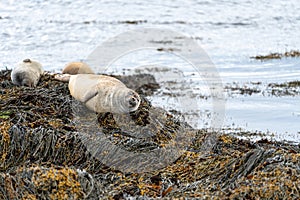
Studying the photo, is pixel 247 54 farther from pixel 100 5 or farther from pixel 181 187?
pixel 181 187

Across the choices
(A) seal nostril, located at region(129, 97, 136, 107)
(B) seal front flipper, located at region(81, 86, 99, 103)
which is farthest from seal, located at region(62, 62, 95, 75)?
(A) seal nostril, located at region(129, 97, 136, 107)

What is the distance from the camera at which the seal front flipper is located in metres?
7.63

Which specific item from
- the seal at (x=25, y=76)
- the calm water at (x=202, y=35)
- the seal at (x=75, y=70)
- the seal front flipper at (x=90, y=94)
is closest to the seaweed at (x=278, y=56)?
the calm water at (x=202, y=35)

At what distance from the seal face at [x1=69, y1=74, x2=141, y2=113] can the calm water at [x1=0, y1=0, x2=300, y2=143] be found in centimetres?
258

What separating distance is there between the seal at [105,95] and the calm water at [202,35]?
2573mm

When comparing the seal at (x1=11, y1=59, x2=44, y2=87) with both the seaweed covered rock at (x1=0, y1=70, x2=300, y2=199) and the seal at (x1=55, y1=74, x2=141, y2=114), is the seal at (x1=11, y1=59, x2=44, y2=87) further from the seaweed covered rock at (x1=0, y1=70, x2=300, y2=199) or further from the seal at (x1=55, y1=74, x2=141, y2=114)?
the seal at (x1=55, y1=74, x2=141, y2=114)

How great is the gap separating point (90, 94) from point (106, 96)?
0.29m

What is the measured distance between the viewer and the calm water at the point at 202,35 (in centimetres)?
1145

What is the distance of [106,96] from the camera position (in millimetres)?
7473

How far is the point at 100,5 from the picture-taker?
30.1 metres

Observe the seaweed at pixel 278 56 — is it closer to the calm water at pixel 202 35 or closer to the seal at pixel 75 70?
the calm water at pixel 202 35

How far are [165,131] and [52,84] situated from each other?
7.68 ft

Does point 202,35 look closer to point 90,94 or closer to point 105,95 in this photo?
point 90,94

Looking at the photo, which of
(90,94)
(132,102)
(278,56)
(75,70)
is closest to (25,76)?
(75,70)
